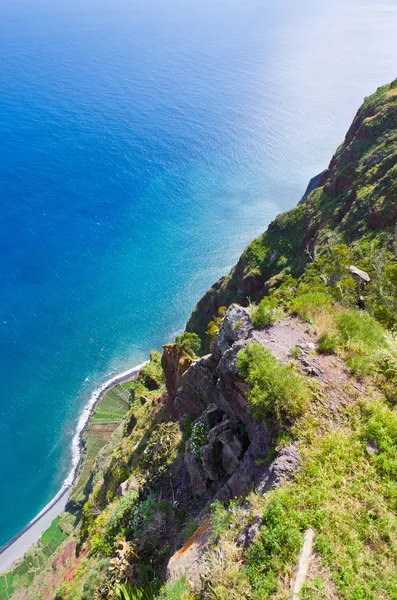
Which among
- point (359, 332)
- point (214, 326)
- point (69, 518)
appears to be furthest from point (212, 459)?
point (69, 518)

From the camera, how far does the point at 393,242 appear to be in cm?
3266

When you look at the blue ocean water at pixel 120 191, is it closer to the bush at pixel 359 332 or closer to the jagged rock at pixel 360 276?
the jagged rock at pixel 360 276

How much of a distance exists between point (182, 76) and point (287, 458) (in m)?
192

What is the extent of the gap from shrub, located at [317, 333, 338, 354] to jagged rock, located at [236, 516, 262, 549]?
21.5 feet

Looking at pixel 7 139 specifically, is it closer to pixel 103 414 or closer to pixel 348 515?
pixel 103 414

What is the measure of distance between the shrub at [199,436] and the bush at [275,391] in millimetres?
4225

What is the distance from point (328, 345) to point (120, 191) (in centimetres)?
10733

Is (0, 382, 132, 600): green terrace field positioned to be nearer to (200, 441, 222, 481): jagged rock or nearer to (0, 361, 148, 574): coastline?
(0, 361, 148, 574): coastline

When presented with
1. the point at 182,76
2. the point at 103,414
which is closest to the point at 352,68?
the point at 182,76

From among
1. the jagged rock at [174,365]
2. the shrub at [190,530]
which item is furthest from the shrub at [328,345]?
the jagged rock at [174,365]

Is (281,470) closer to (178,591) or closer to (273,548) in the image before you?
(273,548)

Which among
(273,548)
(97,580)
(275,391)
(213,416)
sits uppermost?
(213,416)

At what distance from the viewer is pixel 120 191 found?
112 meters

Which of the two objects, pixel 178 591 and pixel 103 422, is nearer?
pixel 178 591
